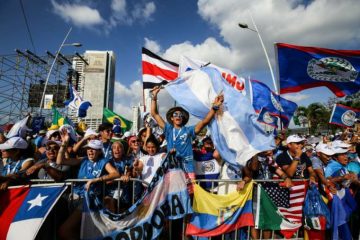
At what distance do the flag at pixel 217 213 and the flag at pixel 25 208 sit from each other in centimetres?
186

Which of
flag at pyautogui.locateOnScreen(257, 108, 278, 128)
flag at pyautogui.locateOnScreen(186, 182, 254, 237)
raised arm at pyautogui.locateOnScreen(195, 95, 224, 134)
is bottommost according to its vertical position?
flag at pyautogui.locateOnScreen(186, 182, 254, 237)

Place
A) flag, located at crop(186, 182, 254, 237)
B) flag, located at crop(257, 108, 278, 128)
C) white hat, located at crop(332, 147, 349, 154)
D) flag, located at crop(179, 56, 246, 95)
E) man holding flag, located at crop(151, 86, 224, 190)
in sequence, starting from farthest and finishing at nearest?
flag, located at crop(257, 108, 278, 128) → flag, located at crop(179, 56, 246, 95) → white hat, located at crop(332, 147, 349, 154) → man holding flag, located at crop(151, 86, 224, 190) → flag, located at crop(186, 182, 254, 237)

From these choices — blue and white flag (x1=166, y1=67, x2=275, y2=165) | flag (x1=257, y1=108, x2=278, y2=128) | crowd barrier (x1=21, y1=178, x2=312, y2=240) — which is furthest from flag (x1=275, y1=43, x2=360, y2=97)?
crowd barrier (x1=21, y1=178, x2=312, y2=240)

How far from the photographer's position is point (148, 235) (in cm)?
345

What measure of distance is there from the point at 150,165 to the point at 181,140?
70 centimetres

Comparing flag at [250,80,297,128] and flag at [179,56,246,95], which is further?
flag at [250,80,297,128]

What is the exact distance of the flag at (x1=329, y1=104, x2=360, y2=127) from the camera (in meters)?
11.7

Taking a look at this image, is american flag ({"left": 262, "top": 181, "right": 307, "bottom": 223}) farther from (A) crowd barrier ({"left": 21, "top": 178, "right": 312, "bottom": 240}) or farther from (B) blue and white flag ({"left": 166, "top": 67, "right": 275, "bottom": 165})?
(B) blue and white flag ({"left": 166, "top": 67, "right": 275, "bottom": 165})

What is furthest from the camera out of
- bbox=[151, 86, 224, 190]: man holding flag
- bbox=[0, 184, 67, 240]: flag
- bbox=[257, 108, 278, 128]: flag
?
bbox=[257, 108, 278, 128]: flag

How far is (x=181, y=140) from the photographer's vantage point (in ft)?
13.4

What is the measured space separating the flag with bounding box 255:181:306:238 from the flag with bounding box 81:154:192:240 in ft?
3.70

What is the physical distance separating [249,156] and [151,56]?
4.75 meters

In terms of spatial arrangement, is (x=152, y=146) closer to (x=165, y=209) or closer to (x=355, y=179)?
(x=165, y=209)

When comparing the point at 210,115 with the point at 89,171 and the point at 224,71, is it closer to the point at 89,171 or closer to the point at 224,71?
the point at 89,171
